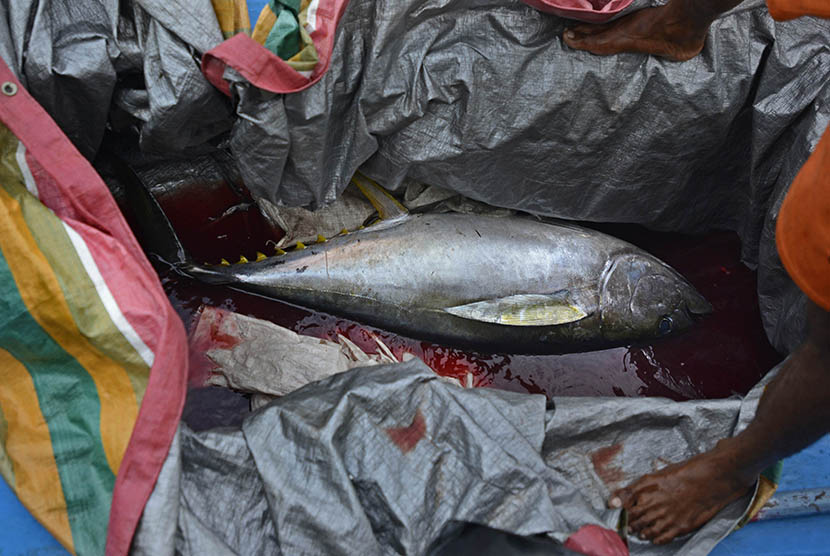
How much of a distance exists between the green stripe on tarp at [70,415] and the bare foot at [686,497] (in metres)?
1.13

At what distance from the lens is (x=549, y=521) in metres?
1.33

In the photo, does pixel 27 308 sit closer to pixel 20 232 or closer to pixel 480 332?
pixel 20 232

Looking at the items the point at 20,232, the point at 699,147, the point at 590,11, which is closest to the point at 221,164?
the point at 20,232

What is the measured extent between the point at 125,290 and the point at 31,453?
41cm

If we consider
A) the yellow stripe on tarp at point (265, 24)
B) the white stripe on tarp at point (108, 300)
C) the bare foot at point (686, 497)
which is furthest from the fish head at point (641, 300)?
the white stripe on tarp at point (108, 300)

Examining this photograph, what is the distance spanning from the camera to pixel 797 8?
4.60 ft

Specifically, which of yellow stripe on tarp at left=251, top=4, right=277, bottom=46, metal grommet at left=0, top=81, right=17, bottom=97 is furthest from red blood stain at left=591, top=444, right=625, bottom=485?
metal grommet at left=0, top=81, right=17, bottom=97

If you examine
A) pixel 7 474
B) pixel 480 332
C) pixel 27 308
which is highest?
pixel 27 308

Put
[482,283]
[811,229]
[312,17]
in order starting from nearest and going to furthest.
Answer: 1. [811,229]
2. [312,17]
3. [482,283]

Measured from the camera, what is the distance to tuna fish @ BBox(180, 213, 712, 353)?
6.61ft

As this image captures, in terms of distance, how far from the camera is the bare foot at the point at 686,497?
4.74 feet

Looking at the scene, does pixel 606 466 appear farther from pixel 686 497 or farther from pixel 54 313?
pixel 54 313

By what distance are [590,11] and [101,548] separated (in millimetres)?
1731

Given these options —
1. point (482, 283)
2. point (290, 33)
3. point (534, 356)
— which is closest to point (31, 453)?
point (290, 33)
